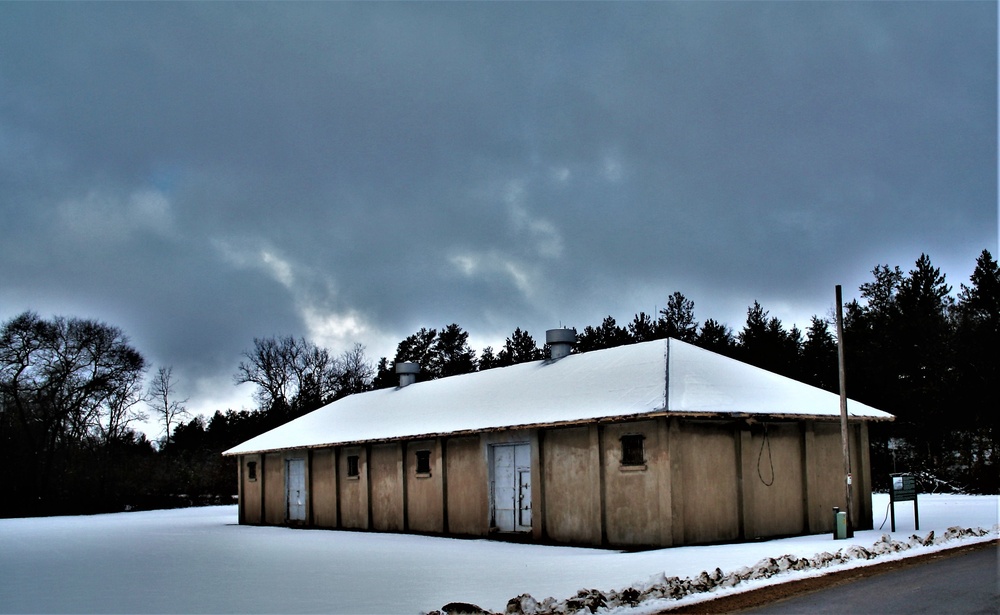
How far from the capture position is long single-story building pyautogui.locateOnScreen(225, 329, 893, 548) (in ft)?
62.5

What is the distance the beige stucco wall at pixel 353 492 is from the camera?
2831cm

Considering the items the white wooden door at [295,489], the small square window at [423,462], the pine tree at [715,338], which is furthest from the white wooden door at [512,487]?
the pine tree at [715,338]

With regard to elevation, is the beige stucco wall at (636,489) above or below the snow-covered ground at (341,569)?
above

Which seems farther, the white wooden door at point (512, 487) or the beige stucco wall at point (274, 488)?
the beige stucco wall at point (274, 488)

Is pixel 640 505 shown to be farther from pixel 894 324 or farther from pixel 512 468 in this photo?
pixel 894 324

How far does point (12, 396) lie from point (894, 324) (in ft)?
164

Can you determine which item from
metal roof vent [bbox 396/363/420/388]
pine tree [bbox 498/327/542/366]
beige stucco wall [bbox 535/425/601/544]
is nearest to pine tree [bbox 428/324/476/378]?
pine tree [bbox 498/327/542/366]

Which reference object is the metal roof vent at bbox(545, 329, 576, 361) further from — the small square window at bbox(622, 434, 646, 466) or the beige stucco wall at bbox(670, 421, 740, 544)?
the beige stucco wall at bbox(670, 421, 740, 544)

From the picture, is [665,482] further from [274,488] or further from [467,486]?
[274,488]

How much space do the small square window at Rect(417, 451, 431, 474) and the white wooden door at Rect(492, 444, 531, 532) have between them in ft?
9.84

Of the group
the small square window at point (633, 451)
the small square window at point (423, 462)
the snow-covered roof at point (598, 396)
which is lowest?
the small square window at point (423, 462)

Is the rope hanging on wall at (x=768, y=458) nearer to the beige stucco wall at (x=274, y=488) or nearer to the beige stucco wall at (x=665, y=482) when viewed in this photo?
the beige stucco wall at (x=665, y=482)

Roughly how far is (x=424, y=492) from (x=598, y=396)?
22.9ft

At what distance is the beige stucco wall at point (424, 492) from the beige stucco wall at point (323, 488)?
462 cm
